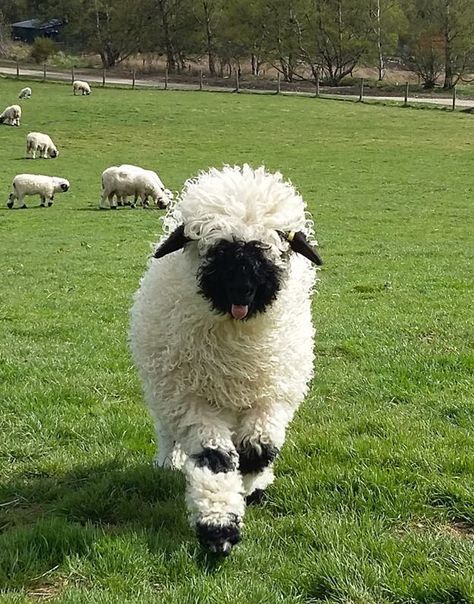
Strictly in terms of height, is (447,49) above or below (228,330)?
above

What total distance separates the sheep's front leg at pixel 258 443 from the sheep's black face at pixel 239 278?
0.67 metres

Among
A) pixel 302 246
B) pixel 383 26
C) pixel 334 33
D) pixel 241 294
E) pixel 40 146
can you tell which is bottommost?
pixel 40 146

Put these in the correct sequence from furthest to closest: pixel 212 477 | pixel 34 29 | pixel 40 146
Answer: pixel 34 29 → pixel 40 146 → pixel 212 477

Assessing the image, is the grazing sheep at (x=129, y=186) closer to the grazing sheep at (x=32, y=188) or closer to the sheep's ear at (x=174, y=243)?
the grazing sheep at (x=32, y=188)

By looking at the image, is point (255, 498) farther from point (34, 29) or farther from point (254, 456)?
point (34, 29)

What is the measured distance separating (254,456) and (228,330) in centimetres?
75

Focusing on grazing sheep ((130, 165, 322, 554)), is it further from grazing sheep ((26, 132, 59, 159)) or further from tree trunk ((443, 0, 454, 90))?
tree trunk ((443, 0, 454, 90))

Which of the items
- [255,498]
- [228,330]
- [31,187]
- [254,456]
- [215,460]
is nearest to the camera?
[215,460]

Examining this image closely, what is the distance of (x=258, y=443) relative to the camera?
4.65 m

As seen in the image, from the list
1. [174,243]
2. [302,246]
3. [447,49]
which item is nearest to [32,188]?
[174,243]

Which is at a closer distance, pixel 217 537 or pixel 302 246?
pixel 217 537

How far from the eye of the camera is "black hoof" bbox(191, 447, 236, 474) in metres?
4.31

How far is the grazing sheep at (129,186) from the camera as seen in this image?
2497cm

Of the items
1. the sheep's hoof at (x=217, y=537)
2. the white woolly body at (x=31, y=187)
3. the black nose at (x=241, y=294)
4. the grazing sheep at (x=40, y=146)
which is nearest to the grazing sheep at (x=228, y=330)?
the black nose at (x=241, y=294)
